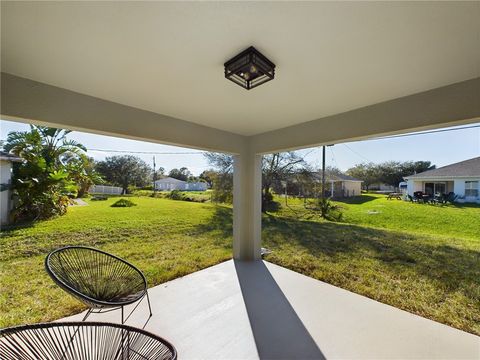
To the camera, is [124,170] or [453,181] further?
[124,170]

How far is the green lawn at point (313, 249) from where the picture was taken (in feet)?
8.15

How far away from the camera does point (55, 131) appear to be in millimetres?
4566

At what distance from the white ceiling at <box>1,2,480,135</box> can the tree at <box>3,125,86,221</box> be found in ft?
11.0

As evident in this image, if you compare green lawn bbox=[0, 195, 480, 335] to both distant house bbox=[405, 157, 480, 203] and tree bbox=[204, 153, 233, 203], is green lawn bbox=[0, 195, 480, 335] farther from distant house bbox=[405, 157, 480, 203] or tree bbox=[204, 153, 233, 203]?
tree bbox=[204, 153, 233, 203]

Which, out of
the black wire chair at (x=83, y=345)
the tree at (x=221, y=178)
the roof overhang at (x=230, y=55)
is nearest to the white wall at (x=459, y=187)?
the roof overhang at (x=230, y=55)

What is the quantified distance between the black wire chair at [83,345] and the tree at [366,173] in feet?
17.2

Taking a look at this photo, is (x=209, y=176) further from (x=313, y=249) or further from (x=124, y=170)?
(x=313, y=249)

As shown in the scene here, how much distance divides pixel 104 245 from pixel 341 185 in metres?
5.73

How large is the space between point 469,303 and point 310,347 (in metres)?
2.28

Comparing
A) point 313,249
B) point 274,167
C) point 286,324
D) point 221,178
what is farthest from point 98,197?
point 274,167

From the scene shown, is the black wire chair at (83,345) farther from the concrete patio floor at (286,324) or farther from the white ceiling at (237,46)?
the white ceiling at (237,46)

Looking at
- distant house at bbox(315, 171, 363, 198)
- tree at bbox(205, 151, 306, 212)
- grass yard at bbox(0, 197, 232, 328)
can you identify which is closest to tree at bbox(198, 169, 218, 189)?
tree at bbox(205, 151, 306, 212)

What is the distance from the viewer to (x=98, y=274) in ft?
7.27

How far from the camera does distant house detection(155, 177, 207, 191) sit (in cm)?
603
